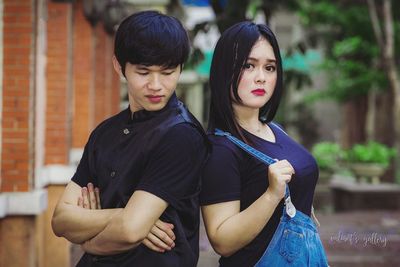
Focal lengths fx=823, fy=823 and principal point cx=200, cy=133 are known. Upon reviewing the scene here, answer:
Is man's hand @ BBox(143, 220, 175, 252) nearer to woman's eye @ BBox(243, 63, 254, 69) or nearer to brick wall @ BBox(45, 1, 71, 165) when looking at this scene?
woman's eye @ BBox(243, 63, 254, 69)

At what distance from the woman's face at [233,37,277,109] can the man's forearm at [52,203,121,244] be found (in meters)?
0.65

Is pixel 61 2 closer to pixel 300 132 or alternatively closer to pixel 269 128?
pixel 269 128

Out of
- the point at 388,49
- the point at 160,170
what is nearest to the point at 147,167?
the point at 160,170

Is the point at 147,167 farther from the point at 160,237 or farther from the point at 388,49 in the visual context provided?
the point at 388,49

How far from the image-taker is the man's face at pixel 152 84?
8.98 ft

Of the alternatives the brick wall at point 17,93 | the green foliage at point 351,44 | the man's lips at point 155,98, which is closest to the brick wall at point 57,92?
the brick wall at point 17,93

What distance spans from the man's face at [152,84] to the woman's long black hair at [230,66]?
24cm

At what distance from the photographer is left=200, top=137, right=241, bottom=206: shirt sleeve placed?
2832 mm

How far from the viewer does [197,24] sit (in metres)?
9.27

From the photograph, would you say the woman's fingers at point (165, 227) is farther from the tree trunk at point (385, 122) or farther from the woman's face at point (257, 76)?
the tree trunk at point (385, 122)

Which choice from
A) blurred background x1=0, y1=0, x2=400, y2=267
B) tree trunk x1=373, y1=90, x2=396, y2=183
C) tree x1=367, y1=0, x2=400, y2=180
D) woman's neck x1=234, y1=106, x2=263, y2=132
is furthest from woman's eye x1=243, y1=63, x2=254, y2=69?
tree trunk x1=373, y1=90, x2=396, y2=183

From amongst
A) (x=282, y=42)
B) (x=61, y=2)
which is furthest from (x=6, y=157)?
(x=282, y=42)

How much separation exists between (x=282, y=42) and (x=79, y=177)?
32314 mm

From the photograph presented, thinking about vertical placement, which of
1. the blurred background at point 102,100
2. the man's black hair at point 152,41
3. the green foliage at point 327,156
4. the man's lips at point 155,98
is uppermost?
the man's black hair at point 152,41
